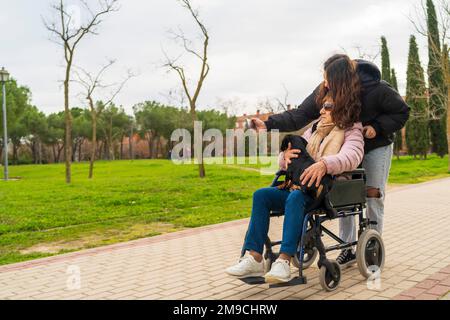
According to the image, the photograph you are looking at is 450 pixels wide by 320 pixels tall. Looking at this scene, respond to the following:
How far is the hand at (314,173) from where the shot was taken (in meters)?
3.32

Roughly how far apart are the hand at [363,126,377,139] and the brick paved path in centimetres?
116

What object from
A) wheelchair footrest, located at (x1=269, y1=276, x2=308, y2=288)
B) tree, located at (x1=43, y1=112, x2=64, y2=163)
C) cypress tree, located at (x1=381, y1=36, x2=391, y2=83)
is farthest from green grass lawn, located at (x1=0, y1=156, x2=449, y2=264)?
tree, located at (x1=43, y1=112, x2=64, y2=163)

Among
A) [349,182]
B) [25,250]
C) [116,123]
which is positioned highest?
[116,123]

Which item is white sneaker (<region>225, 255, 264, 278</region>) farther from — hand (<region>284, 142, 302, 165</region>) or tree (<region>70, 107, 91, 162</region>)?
tree (<region>70, 107, 91, 162</region>)

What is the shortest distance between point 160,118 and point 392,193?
4633cm

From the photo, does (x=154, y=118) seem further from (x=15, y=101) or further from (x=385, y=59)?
(x=385, y=59)

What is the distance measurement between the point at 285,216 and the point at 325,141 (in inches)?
28.6

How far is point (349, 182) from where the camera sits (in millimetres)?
3611

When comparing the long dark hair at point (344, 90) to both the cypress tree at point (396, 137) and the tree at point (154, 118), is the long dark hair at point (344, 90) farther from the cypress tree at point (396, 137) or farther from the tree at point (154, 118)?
the tree at point (154, 118)

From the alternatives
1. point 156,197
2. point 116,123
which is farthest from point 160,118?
point 156,197

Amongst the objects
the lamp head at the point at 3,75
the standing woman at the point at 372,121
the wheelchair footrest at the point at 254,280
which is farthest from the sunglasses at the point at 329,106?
the lamp head at the point at 3,75
